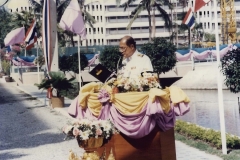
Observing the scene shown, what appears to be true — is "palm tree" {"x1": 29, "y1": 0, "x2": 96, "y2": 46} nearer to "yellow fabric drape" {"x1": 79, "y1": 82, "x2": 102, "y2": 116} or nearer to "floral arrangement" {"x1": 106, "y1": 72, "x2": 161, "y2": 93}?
"yellow fabric drape" {"x1": 79, "y1": 82, "x2": 102, "y2": 116}

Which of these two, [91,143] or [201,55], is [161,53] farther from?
[91,143]

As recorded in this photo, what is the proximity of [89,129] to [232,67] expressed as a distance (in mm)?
6563

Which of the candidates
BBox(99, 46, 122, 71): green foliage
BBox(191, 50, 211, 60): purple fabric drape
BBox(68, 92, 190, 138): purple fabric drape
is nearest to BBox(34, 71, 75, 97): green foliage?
BBox(68, 92, 190, 138): purple fabric drape

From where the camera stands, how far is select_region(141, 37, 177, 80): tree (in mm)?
34500

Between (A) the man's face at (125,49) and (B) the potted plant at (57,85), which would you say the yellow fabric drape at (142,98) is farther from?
(B) the potted plant at (57,85)

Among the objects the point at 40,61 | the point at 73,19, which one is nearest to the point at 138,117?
the point at 73,19

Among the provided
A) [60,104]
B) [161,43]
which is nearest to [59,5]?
[161,43]

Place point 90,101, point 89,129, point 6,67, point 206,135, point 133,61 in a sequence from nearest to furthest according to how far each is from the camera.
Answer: point 89,129
point 90,101
point 133,61
point 206,135
point 6,67

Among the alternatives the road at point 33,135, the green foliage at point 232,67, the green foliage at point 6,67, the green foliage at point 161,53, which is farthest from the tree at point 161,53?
the green foliage at point 6,67

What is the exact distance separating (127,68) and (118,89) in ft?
1.42

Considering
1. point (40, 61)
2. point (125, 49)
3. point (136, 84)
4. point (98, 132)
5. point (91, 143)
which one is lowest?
point (91, 143)

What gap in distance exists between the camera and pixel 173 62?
35.3 meters

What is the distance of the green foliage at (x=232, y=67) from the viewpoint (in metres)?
10.2

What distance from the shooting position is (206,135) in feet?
31.1
